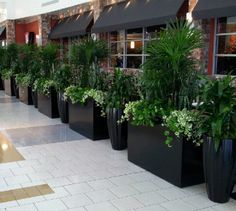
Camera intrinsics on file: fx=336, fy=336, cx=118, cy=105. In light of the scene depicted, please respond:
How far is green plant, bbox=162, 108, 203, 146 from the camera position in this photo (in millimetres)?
3588

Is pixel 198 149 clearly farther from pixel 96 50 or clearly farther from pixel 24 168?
pixel 96 50

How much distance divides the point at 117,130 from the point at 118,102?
430 millimetres

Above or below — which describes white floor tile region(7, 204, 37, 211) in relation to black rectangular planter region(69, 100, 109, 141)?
below

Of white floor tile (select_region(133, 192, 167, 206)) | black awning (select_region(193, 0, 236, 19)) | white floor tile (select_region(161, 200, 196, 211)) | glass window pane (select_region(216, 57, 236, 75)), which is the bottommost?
white floor tile (select_region(161, 200, 196, 211))

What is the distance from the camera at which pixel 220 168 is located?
3.29m

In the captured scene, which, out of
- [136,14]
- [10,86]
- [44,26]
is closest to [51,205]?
[136,14]

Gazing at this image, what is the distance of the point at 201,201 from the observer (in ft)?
11.4

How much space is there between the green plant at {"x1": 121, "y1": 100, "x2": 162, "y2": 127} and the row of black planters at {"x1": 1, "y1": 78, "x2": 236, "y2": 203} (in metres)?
0.11

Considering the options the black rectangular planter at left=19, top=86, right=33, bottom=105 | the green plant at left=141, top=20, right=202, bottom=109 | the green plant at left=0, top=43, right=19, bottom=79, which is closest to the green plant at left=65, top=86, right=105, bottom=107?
the green plant at left=141, top=20, right=202, bottom=109

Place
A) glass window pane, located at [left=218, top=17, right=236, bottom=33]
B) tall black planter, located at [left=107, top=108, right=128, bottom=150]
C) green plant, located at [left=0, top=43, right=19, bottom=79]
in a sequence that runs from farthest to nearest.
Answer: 1. green plant, located at [left=0, top=43, right=19, bottom=79]
2. glass window pane, located at [left=218, top=17, right=236, bottom=33]
3. tall black planter, located at [left=107, top=108, right=128, bottom=150]

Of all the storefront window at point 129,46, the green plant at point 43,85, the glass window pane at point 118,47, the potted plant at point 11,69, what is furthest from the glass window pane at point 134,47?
the potted plant at point 11,69

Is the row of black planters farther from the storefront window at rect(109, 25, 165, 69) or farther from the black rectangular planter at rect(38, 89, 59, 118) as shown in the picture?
the storefront window at rect(109, 25, 165, 69)

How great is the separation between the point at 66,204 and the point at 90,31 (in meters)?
9.23

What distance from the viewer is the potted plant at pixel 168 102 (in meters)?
3.77
